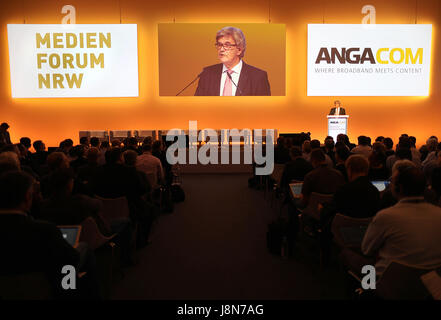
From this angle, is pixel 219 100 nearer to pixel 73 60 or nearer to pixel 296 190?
pixel 73 60

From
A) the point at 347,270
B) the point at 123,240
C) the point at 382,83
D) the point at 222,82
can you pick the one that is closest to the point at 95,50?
the point at 222,82

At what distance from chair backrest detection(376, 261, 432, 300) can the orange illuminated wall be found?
9.31m

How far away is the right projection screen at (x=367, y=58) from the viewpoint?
10.4 meters

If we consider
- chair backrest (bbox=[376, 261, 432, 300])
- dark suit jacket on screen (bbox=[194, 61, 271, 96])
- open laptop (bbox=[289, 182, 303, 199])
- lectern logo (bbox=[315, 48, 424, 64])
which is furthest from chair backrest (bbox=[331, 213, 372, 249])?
lectern logo (bbox=[315, 48, 424, 64])

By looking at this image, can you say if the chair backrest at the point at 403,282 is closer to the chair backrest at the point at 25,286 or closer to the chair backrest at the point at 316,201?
the chair backrest at the point at 316,201

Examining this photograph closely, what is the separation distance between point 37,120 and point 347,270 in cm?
1093

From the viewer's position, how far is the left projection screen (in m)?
10.0

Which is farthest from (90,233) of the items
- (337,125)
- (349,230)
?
(337,125)

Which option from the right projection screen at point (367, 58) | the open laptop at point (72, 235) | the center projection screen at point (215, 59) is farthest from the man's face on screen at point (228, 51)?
the open laptop at point (72, 235)

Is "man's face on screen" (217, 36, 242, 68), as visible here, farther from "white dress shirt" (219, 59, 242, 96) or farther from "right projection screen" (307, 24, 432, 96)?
"right projection screen" (307, 24, 432, 96)

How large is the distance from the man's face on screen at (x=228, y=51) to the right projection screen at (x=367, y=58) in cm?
235
